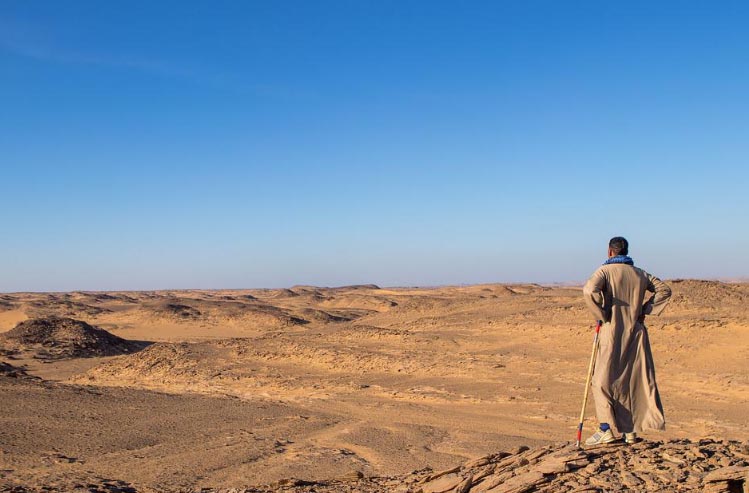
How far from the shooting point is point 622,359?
21.1 ft

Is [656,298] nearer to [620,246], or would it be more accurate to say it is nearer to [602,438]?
[620,246]

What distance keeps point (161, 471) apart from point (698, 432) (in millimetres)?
8019

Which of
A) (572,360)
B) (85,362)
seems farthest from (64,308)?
(572,360)

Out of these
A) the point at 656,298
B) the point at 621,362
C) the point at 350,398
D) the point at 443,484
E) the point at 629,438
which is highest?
the point at 656,298

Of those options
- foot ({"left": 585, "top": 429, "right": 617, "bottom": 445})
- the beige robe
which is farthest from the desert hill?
the beige robe

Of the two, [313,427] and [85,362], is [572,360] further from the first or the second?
[85,362]

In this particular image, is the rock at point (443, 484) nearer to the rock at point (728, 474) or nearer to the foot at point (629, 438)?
the foot at point (629, 438)

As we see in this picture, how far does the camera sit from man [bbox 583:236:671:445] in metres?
6.38

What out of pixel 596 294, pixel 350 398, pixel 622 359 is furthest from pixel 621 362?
pixel 350 398

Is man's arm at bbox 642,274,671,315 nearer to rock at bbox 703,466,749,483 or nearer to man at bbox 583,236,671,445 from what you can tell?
man at bbox 583,236,671,445

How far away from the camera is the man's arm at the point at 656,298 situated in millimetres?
6664

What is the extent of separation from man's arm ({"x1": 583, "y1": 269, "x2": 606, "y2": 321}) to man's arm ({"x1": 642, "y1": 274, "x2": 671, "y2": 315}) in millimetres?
515

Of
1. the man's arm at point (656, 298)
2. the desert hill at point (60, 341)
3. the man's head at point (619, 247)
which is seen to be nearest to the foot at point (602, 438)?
the man's arm at point (656, 298)

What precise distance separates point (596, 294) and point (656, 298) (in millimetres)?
711
